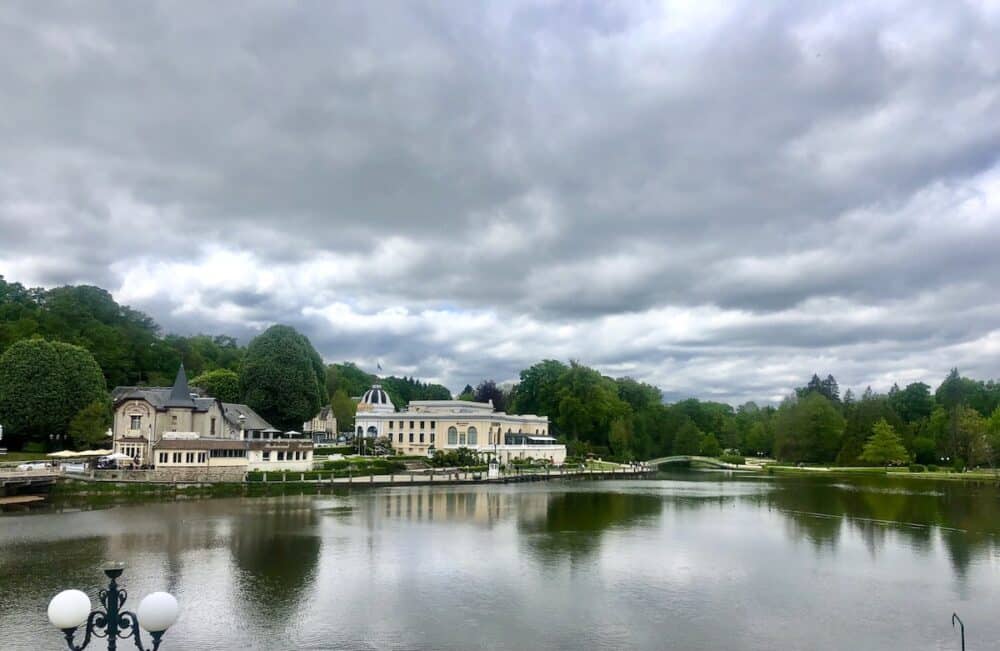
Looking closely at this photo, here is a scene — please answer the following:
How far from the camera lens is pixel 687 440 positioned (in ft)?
348

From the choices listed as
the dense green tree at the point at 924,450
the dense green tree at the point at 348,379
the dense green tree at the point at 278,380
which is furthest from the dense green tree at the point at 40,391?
the dense green tree at the point at 924,450

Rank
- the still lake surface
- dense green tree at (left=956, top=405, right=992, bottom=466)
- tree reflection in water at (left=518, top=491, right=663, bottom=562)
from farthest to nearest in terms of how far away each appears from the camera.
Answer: dense green tree at (left=956, top=405, right=992, bottom=466)
tree reflection in water at (left=518, top=491, right=663, bottom=562)
the still lake surface

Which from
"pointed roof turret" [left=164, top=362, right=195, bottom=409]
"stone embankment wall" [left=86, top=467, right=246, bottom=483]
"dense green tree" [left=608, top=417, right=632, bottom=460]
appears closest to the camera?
"stone embankment wall" [left=86, top=467, right=246, bottom=483]

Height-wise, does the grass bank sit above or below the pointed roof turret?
below

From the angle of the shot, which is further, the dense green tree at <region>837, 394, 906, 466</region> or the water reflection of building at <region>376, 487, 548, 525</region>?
the dense green tree at <region>837, 394, 906, 466</region>

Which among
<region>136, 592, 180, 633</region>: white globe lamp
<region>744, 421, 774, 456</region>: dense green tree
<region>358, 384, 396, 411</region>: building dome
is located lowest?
<region>744, 421, 774, 456</region>: dense green tree

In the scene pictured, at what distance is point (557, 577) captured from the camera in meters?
22.9

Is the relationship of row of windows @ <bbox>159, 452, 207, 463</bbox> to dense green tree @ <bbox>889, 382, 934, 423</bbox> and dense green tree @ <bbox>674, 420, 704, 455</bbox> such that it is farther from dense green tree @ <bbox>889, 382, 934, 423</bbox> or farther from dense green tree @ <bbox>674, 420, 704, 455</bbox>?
dense green tree @ <bbox>889, 382, 934, 423</bbox>

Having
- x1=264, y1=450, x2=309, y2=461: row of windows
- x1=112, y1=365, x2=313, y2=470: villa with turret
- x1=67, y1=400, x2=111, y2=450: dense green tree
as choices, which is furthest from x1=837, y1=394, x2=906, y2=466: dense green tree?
x1=67, y1=400, x2=111, y2=450: dense green tree

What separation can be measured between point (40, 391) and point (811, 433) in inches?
3417

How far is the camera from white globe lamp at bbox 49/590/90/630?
7598 mm

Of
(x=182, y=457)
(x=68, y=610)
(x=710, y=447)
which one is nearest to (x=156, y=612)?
Answer: (x=68, y=610)

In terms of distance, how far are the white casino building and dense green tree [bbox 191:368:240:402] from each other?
639 inches

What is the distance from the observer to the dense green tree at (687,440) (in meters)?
106
